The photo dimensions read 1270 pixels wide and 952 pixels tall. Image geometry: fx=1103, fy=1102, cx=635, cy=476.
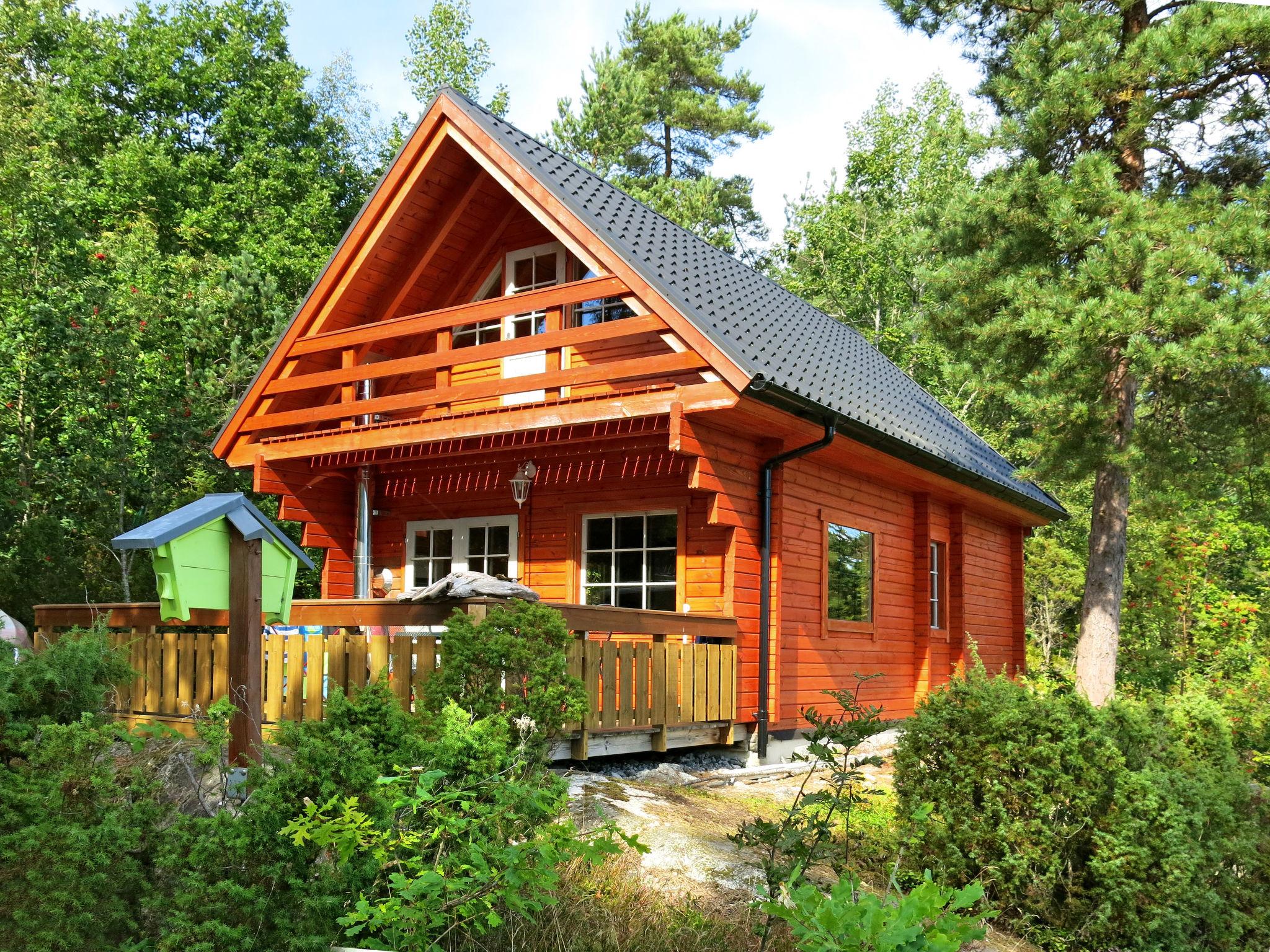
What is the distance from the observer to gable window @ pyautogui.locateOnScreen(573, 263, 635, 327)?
1175cm

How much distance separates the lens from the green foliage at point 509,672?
683cm

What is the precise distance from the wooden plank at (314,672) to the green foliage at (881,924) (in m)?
5.22

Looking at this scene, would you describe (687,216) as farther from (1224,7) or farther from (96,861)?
(96,861)

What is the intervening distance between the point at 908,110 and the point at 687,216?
804cm

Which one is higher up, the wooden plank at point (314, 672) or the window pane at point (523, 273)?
the window pane at point (523, 273)

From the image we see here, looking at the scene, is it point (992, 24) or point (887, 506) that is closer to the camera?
point (887, 506)

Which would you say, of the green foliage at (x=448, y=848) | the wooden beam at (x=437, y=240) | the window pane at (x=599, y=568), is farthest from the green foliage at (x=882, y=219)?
the green foliage at (x=448, y=848)

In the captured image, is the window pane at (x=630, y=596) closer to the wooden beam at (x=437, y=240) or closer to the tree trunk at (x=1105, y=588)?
the wooden beam at (x=437, y=240)

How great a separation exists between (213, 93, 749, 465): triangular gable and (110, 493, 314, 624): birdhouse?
4.49 metres

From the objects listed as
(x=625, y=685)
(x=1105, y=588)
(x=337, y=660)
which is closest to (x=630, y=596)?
(x=625, y=685)

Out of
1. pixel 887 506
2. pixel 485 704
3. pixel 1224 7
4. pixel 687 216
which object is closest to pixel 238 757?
pixel 485 704

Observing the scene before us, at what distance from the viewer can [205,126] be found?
Result: 2952 centimetres

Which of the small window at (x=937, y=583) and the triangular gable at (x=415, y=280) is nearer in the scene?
the triangular gable at (x=415, y=280)

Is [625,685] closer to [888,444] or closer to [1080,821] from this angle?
[1080,821]
